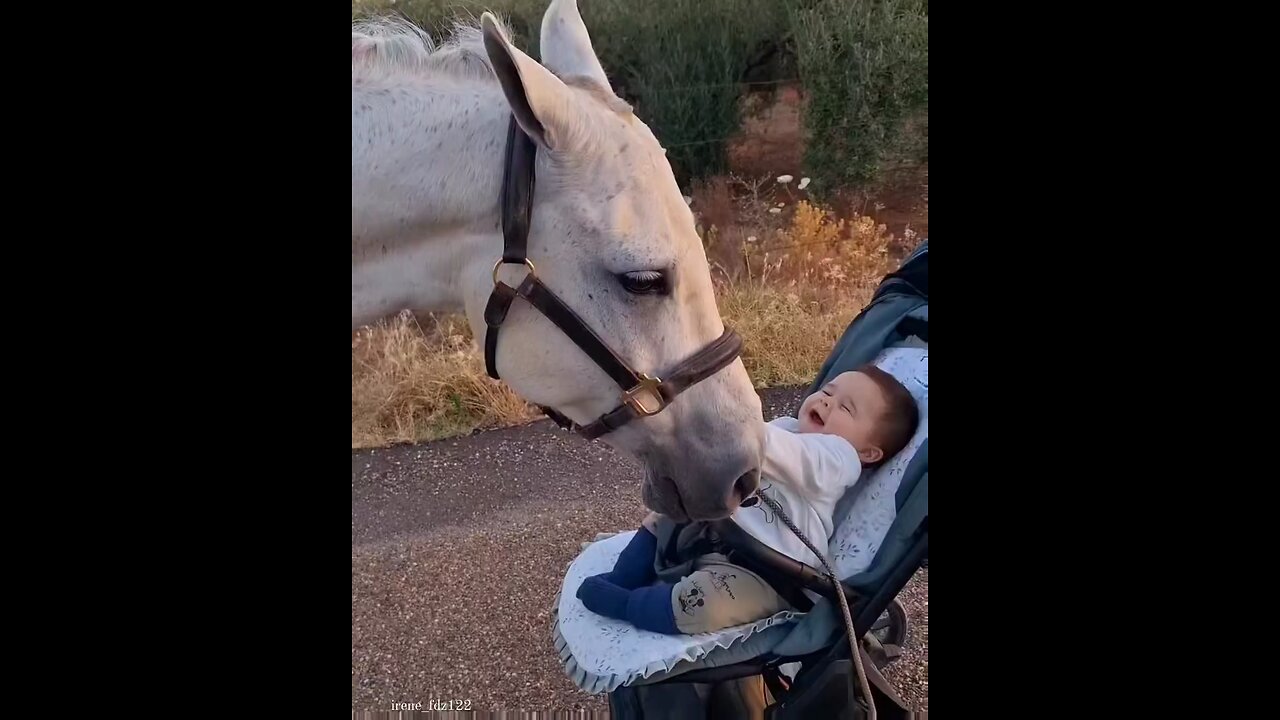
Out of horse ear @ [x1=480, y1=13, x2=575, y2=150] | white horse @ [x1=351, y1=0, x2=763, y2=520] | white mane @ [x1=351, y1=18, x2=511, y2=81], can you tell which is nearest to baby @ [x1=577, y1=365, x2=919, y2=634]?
white horse @ [x1=351, y1=0, x2=763, y2=520]

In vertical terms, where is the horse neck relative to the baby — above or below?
above

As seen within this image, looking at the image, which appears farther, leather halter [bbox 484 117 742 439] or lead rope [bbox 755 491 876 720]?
lead rope [bbox 755 491 876 720]

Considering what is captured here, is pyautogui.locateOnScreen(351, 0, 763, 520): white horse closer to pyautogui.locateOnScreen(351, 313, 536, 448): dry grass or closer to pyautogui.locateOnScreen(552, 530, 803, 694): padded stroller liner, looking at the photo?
pyautogui.locateOnScreen(552, 530, 803, 694): padded stroller liner

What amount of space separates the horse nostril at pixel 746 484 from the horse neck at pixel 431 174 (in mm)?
457

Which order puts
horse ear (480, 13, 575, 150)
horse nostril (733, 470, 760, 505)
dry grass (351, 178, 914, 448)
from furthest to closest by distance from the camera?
dry grass (351, 178, 914, 448) → horse nostril (733, 470, 760, 505) → horse ear (480, 13, 575, 150)

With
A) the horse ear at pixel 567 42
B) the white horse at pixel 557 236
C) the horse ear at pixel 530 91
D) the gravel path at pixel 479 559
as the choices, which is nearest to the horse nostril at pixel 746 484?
the white horse at pixel 557 236

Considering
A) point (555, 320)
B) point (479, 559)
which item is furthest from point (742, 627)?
point (479, 559)

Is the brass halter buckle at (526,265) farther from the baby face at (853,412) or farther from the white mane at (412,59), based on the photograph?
the baby face at (853,412)

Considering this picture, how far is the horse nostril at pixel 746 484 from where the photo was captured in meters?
1.00

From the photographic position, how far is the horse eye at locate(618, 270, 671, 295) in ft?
2.94

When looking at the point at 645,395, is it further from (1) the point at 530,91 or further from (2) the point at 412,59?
(2) the point at 412,59
